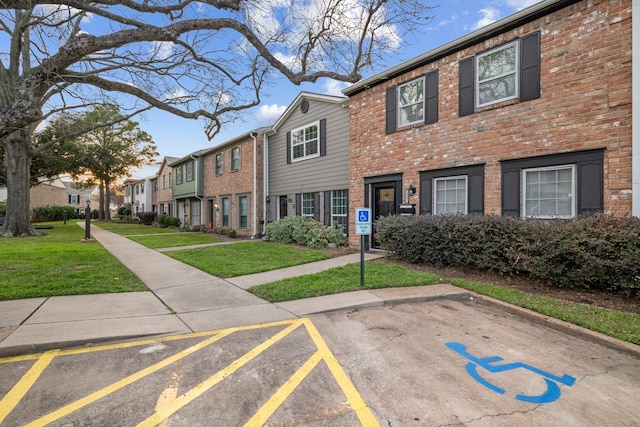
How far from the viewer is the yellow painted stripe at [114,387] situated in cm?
253

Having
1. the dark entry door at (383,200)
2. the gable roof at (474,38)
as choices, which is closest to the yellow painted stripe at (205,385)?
the dark entry door at (383,200)

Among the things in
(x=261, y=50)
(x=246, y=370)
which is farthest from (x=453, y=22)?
(x=246, y=370)

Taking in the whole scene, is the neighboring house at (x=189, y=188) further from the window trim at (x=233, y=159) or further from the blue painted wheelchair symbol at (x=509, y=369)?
the blue painted wheelchair symbol at (x=509, y=369)

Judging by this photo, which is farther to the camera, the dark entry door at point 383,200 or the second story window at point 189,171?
the second story window at point 189,171

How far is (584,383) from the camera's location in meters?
3.05

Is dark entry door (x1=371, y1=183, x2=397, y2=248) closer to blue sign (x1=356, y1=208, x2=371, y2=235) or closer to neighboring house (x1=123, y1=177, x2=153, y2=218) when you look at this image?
blue sign (x1=356, y1=208, x2=371, y2=235)

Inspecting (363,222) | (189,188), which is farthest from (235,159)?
(363,222)

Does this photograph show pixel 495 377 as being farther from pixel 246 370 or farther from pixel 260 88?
pixel 260 88

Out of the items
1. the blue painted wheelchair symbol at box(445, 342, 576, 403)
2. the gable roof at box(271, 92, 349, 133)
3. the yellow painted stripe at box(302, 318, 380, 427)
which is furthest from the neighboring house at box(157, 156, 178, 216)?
the blue painted wheelchair symbol at box(445, 342, 576, 403)

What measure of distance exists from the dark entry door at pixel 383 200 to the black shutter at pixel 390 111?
1.77 m

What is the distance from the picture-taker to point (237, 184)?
18375 mm

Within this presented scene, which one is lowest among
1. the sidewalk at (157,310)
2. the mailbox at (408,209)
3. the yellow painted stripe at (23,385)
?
the yellow painted stripe at (23,385)

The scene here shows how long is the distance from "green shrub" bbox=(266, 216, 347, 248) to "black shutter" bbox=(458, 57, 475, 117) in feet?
18.7

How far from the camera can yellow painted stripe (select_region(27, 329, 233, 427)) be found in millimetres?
2529
